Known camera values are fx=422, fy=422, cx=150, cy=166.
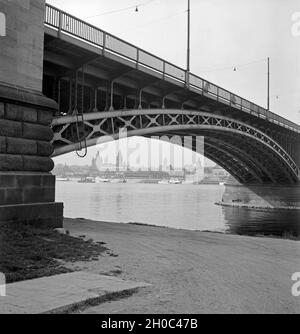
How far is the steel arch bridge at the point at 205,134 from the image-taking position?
18484mm

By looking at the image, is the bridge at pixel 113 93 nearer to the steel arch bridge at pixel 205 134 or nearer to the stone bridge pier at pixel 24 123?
the steel arch bridge at pixel 205 134

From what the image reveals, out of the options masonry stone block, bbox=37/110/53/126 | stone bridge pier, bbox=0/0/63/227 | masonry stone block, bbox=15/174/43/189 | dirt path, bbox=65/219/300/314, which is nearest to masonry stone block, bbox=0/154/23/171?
stone bridge pier, bbox=0/0/63/227

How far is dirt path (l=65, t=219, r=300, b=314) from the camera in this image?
5.27m

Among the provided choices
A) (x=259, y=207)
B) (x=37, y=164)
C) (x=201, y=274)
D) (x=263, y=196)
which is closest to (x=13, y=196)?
(x=37, y=164)

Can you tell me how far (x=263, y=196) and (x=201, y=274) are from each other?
173 feet

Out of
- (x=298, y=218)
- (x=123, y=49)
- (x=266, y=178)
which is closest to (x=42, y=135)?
(x=123, y=49)

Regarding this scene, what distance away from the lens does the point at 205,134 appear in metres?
37.3

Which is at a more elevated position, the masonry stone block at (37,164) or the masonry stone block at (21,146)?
the masonry stone block at (21,146)

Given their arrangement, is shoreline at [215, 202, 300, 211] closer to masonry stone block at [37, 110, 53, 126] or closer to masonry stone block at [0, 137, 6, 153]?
masonry stone block at [37, 110, 53, 126]

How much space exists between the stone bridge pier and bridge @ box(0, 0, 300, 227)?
3 cm

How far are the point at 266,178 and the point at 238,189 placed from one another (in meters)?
4.51

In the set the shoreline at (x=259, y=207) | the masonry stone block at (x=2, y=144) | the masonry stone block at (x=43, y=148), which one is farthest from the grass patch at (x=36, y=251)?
the shoreline at (x=259, y=207)

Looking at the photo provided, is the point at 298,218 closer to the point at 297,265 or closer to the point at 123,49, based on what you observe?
the point at 123,49

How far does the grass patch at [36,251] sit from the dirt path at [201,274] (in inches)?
19.2
